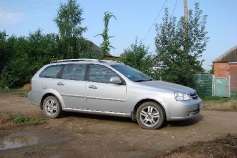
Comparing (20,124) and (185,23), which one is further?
(185,23)


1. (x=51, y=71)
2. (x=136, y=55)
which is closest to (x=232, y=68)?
(x=136, y=55)

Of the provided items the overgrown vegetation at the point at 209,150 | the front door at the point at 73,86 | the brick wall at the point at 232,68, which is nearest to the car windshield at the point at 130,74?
the front door at the point at 73,86

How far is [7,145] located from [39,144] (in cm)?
64

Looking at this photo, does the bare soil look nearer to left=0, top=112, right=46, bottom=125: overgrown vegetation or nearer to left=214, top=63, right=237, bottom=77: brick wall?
left=0, top=112, right=46, bottom=125: overgrown vegetation

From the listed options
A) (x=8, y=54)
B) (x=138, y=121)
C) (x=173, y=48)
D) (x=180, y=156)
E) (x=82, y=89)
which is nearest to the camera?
(x=180, y=156)

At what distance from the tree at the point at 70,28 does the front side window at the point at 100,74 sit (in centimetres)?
1616

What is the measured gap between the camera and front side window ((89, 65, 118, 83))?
337 inches

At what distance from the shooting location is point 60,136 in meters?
7.25

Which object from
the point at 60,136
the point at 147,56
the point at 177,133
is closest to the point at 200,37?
the point at 147,56

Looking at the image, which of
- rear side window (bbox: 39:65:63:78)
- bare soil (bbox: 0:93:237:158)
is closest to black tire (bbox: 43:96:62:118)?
bare soil (bbox: 0:93:237:158)

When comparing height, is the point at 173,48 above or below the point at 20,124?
above

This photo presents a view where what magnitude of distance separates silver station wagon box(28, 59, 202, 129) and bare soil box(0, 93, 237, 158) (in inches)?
A: 14.0

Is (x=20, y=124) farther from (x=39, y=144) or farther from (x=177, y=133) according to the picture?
(x=177, y=133)

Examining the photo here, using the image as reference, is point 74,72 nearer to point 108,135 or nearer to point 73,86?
point 73,86
